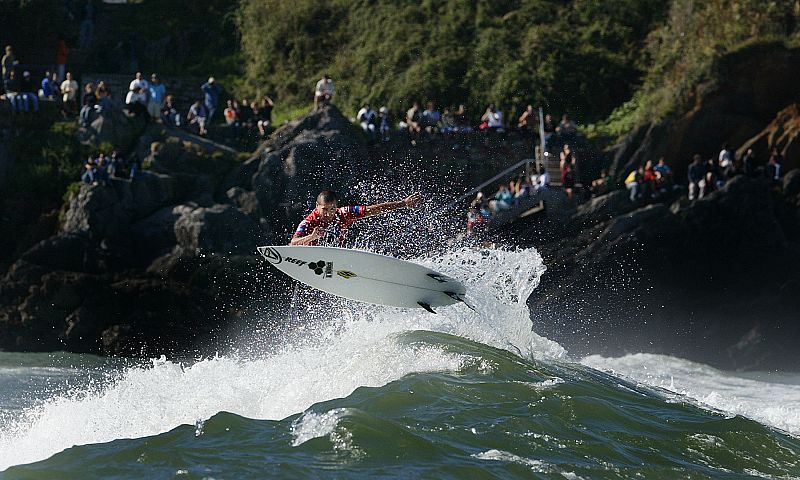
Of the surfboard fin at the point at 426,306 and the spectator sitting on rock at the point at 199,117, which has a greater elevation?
the spectator sitting on rock at the point at 199,117

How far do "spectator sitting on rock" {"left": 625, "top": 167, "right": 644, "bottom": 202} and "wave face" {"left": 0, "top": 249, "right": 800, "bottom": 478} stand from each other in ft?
37.0

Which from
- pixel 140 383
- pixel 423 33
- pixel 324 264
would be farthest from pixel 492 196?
pixel 140 383

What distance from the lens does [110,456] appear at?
10.2 meters

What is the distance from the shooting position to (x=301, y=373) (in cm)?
1298

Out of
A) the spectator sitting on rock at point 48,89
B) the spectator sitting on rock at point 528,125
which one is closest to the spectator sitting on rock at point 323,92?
the spectator sitting on rock at point 528,125

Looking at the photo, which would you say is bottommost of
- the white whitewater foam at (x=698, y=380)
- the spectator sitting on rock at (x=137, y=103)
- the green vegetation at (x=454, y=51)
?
the white whitewater foam at (x=698, y=380)

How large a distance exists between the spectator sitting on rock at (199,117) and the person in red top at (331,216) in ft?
45.8

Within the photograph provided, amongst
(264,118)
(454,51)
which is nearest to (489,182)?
(264,118)

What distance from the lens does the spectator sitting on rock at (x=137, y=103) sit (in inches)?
1101

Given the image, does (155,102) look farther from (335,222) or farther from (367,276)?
(367,276)

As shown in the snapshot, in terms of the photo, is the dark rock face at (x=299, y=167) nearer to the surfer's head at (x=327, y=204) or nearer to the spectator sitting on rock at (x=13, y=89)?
the spectator sitting on rock at (x=13, y=89)

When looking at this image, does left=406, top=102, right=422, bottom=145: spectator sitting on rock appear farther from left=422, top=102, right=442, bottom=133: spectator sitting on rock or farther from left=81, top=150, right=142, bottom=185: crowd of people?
left=81, top=150, right=142, bottom=185: crowd of people

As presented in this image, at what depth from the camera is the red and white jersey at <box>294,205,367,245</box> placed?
50.2 feet

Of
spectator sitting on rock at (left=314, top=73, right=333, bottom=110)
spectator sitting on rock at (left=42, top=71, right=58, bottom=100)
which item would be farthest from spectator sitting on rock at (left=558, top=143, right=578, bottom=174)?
spectator sitting on rock at (left=42, top=71, right=58, bottom=100)
